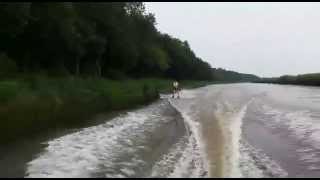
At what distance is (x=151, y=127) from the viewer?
2108 cm

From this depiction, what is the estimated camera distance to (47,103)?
91.4 ft

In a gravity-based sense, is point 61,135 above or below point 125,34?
below

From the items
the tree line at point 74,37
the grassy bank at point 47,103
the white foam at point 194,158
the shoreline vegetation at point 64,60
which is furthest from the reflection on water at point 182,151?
the tree line at point 74,37

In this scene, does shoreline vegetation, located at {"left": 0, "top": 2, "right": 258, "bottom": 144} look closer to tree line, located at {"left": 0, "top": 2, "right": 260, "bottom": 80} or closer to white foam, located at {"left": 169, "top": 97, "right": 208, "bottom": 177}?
tree line, located at {"left": 0, "top": 2, "right": 260, "bottom": 80}

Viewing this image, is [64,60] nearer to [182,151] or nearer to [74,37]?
[74,37]

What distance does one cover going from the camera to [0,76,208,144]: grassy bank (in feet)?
68.0

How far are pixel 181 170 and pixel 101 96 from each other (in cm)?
2600

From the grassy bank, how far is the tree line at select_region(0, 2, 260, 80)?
416cm

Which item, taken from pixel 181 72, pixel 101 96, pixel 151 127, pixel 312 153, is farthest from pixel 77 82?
pixel 181 72

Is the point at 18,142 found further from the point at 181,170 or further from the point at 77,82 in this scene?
the point at 77,82

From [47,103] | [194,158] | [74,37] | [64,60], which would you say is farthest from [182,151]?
[64,60]

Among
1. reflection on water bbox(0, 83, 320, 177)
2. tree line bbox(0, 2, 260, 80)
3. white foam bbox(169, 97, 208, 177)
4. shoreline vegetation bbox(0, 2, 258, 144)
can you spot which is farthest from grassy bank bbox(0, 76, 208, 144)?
white foam bbox(169, 97, 208, 177)

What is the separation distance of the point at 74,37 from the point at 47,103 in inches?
709

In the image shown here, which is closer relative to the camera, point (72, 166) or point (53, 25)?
point (72, 166)
